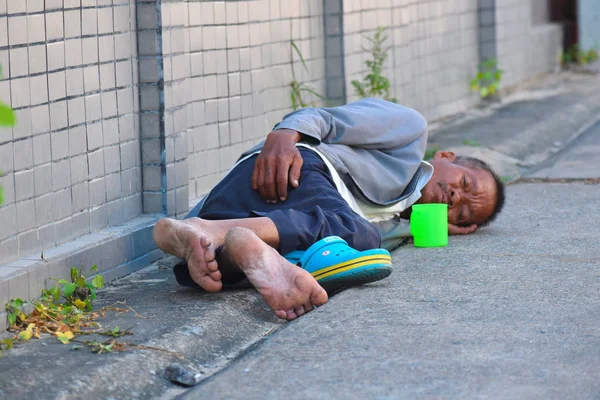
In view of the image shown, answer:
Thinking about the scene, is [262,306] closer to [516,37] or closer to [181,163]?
[181,163]

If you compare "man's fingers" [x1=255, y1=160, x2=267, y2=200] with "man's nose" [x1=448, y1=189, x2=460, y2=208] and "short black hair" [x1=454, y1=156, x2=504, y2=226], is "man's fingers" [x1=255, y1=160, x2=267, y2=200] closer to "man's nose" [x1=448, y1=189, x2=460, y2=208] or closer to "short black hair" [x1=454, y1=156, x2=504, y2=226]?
"man's nose" [x1=448, y1=189, x2=460, y2=208]

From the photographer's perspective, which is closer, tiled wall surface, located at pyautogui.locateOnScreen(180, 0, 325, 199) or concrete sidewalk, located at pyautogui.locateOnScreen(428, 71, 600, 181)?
tiled wall surface, located at pyautogui.locateOnScreen(180, 0, 325, 199)

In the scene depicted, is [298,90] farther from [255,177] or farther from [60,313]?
[60,313]

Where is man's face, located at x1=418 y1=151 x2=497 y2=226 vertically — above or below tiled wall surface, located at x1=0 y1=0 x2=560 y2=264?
below

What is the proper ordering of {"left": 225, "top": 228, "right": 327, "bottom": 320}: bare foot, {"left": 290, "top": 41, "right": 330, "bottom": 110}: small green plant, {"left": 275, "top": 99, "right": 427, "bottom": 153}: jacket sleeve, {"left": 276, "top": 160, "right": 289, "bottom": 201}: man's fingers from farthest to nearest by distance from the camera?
1. {"left": 290, "top": 41, "right": 330, "bottom": 110}: small green plant
2. {"left": 275, "top": 99, "right": 427, "bottom": 153}: jacket sleeve
3. {"left": 276, "top": 160, "right": 289, "bottom": 201}: man's fingers
4. {"left": 225, "top": 228, "right": 327, "bottom": 320}: bare foot

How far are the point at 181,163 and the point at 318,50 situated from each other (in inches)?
84.0

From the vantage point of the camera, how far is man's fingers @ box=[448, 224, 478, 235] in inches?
187

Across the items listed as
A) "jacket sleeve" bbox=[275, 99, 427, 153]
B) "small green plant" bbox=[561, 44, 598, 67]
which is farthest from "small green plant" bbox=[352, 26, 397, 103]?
"small green plant" bbox=[561, 44, 598, 67]

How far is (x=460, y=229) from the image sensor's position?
4770 mm

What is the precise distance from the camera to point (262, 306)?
3.73 m

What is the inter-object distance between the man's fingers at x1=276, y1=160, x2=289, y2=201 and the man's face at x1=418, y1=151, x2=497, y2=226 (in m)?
0.94

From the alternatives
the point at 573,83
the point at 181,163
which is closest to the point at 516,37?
the point at 573,83

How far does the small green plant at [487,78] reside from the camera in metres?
9.28

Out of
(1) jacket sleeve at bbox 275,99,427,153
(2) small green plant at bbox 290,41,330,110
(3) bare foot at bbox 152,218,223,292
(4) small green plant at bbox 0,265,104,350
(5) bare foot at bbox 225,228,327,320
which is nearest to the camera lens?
(4) small green plant at bbox 0,265,104,350
